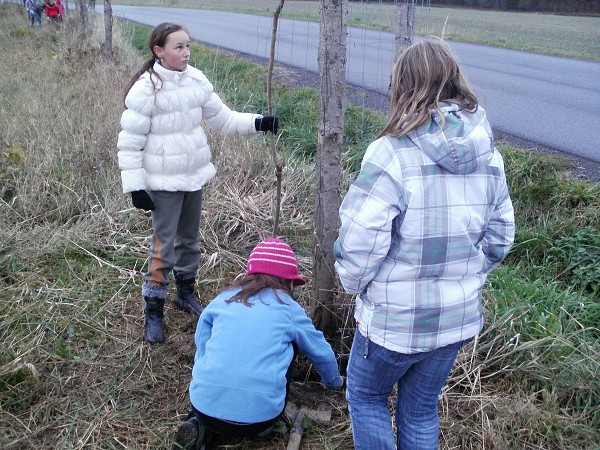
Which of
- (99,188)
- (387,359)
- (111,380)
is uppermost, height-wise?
(387,359)

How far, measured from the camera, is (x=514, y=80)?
1055cm

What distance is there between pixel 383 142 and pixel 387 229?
0.27 meters

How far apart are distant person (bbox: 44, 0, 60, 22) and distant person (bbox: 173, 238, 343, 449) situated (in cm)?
1559

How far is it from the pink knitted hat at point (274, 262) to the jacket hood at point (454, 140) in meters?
0.93

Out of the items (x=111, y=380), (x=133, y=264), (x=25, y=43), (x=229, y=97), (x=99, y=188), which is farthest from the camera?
(x=25, y=43)

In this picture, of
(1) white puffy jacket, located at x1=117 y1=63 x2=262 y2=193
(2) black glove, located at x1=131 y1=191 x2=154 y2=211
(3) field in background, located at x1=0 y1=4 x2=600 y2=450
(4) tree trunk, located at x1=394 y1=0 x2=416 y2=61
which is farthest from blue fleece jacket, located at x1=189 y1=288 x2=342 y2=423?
(4) tree trunk, located at x1=394 y1=0 x2=416 y2=61

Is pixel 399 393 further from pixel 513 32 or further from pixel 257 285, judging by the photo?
pixel 513 32

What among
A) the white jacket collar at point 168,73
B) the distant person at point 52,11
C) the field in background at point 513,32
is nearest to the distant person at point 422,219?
the white jacket collar at point 168,73

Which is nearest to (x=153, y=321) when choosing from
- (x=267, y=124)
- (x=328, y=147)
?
(x=267, y=124)

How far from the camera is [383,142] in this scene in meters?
1.94

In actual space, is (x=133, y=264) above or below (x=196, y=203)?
below

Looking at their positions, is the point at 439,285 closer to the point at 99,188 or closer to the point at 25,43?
the point at 99,188

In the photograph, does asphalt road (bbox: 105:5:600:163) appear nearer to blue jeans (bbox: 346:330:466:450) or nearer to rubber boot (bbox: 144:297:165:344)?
blue jeans (bbox: 346:330:466:450)

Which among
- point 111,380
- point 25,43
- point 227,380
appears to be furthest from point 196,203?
point 25,43
